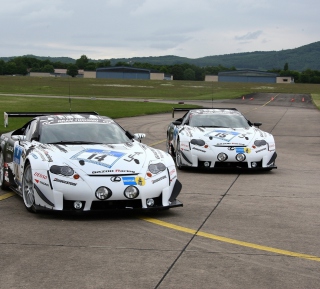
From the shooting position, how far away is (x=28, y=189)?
8.88 m

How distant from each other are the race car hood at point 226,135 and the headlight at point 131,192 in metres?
5.61

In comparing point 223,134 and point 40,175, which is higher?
point 40,175

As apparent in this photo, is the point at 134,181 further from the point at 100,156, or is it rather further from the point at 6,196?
the point at 6,196

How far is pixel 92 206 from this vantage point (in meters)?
8.33

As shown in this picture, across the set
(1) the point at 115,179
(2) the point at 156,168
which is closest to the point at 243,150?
(2) the point at 156,168

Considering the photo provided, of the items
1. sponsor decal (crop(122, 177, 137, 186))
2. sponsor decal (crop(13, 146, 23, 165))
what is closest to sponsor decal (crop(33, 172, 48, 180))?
sponsor decal (crop(122, 177, 137, 186))

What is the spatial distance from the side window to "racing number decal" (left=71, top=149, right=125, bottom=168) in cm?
142

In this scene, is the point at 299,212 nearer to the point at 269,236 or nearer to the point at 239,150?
the point at 269,236

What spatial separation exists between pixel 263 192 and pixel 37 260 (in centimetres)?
562

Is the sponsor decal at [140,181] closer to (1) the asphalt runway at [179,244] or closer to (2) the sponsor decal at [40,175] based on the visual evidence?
(1) the asphalt runway at [179,244]

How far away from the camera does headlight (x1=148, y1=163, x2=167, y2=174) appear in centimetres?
874

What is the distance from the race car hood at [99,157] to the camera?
848 cm

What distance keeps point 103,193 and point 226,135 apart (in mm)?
6181

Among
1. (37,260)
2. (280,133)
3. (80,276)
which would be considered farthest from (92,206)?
(280,133)
